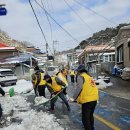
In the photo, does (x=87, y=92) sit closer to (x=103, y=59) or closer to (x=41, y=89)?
(x=41, y=89)

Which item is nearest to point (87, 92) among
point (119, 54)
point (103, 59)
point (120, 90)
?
point (120, 90)

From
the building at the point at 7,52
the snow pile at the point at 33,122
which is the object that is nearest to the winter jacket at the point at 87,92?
the snow pile at the point at 33,122

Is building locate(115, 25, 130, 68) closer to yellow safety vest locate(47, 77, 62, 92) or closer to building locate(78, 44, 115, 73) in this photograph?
building locate(78, 44, 115, 73)

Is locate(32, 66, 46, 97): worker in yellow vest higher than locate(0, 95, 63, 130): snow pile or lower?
higher

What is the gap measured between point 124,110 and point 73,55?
372 feet

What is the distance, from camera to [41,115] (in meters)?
12.0

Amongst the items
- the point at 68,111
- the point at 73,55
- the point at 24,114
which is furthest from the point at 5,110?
the point at 73,55

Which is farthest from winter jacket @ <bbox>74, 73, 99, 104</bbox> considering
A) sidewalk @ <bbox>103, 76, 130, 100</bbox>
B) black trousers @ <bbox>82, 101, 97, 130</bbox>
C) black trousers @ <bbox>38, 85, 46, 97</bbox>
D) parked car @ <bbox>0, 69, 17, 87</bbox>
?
parked car @ <bbox>0, 69, 17, 87</bbox>

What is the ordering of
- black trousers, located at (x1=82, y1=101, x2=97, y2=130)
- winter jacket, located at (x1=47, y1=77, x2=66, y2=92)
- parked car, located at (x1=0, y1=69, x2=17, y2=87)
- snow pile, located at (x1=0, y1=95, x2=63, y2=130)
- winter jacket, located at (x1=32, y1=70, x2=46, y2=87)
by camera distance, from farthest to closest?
parked car, located at (x1=0, y1=69, x2=17, y2=87) → winter jacket, located at (x1=32, y1=70, x2=46, y2=87) → winter jacket, located at (x1=47, y1=77, x2=66, y2=92) → snow pile, located at (x1=0, y1=95, x2=63, y2=130) → black trousers, located at (x1=82, y1=101, x2=97, y2=130)

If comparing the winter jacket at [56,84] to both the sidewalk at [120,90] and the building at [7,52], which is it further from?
the building at [7,52]

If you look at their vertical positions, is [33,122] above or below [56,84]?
below

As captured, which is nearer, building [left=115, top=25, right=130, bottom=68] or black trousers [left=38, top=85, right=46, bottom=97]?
black trousers [left=38, top=85, right=46, bottom=97]

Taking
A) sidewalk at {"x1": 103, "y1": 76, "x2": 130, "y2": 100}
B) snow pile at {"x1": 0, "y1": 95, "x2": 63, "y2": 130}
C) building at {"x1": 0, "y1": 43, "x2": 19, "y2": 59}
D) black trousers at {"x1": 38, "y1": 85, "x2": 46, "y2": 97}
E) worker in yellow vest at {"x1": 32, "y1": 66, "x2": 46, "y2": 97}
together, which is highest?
building at {"x1": 0, "y1": 43, "x2": 19, "y2": 59}

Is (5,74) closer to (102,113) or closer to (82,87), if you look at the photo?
(102,113)
